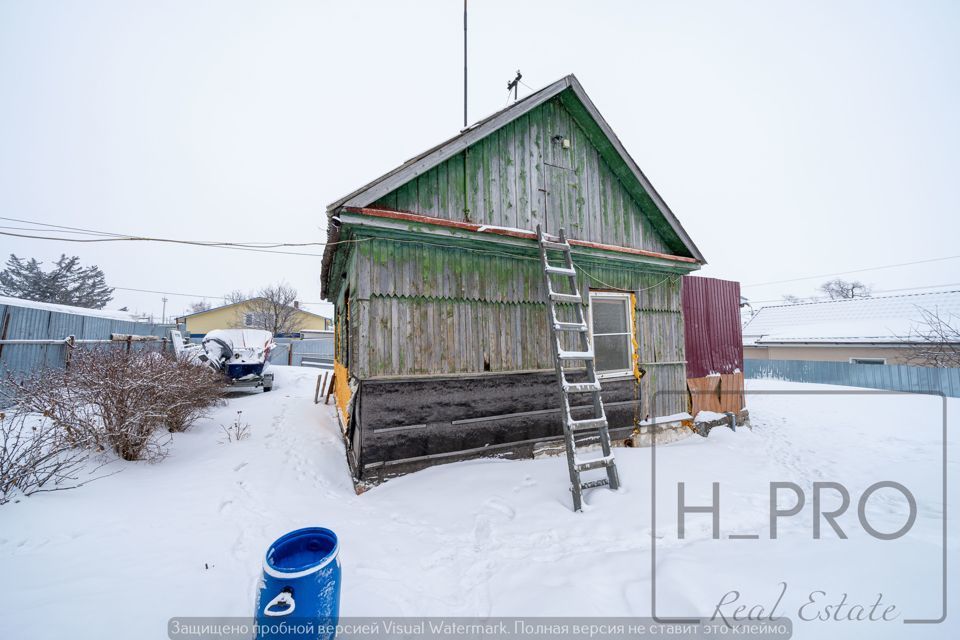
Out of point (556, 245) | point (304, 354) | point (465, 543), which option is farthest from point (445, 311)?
point (304, 354)

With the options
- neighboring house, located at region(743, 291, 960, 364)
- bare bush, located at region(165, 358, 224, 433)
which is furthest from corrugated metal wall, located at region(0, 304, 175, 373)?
neighboring house, located at region(743, 291, 960, 364)

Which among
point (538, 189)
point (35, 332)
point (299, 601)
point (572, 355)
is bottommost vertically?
point (299, 601)

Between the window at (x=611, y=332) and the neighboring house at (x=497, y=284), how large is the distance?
3 centimetres

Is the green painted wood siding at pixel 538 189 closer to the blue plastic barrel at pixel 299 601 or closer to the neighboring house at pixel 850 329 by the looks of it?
the blue plastic barrel at pixel 299 601

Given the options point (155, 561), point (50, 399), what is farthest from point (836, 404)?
point (50, 399)

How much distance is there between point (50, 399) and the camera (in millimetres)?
5043

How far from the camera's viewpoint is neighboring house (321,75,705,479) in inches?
195

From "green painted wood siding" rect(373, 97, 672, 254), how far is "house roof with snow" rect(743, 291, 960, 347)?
63.2 ft

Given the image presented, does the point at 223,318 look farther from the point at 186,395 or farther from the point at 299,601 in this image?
the point at 299,601

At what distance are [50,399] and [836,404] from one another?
733 inches

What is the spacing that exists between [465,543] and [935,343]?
2323cm

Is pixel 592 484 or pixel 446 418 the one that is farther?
pixel 446 418

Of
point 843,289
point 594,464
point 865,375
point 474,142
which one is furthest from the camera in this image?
point 843,289

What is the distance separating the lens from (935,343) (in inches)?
622
